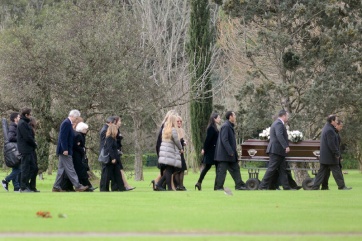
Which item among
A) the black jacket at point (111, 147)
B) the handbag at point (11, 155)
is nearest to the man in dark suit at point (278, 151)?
the black jacket at point (111, 147)

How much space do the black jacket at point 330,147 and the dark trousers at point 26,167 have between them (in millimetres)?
7646

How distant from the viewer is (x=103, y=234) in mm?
14672

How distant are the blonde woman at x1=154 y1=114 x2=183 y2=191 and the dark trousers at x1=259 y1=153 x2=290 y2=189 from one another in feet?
7.86

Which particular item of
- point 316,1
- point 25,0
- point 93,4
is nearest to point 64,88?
point 93,4

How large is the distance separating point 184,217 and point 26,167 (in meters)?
10.9

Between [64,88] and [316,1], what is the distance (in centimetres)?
1019

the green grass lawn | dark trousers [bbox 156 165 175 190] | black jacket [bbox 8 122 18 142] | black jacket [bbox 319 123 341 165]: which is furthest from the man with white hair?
black jacket [bbox 319 123 341 165]

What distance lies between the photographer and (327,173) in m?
30.2

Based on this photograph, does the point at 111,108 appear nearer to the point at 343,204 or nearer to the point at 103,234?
the point at 343,204

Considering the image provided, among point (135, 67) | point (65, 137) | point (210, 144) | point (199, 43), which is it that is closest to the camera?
point (65, 137)

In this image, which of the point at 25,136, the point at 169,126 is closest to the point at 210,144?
the point at 169,126

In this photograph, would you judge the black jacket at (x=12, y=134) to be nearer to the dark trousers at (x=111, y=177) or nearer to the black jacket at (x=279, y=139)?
the dark trousers at (x=111, y=177)

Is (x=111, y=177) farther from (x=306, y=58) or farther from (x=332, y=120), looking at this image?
(x=306, y=58)

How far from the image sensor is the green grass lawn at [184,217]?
48.5 feet
